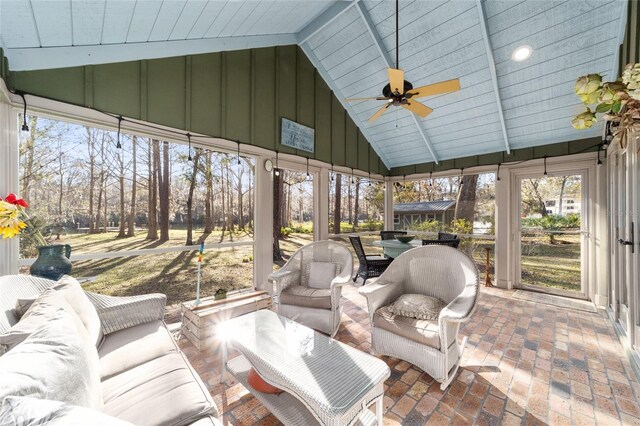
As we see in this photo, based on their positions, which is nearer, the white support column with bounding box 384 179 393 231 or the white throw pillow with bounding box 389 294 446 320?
the white throw pillow with bounding box 389 294 446 320

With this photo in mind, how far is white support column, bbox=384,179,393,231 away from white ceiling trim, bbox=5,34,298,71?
402 centimetres

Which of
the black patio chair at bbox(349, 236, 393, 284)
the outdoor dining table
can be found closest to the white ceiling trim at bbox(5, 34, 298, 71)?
the black patio chair at bbox(349, 236, 393, 284)

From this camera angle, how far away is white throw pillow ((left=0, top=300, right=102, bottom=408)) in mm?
751

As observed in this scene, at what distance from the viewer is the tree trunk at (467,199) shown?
5.13 metres

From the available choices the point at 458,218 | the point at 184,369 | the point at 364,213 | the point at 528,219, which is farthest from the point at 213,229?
the point at 528,219

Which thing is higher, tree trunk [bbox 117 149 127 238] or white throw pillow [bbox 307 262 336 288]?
tree trunk [bbox 117 149 127 238]

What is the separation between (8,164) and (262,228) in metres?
2.55

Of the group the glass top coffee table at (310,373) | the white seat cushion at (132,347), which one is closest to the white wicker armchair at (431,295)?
the glass top coffee table at (310,373)

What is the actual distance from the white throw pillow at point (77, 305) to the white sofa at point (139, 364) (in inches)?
1.9

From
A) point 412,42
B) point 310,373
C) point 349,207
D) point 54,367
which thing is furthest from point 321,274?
point 412,42

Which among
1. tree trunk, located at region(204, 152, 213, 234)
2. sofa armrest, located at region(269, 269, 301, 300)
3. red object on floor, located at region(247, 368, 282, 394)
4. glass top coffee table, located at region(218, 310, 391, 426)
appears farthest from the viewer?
tree trunk, located at region(204, 152, 213, 234)

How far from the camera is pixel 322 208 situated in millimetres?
4820

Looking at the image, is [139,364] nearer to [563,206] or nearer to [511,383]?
[511,383]

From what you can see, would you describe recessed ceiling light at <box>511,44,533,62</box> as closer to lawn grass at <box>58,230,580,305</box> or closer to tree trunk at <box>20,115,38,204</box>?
lawn grass at <box>58,230,580,305</box>
